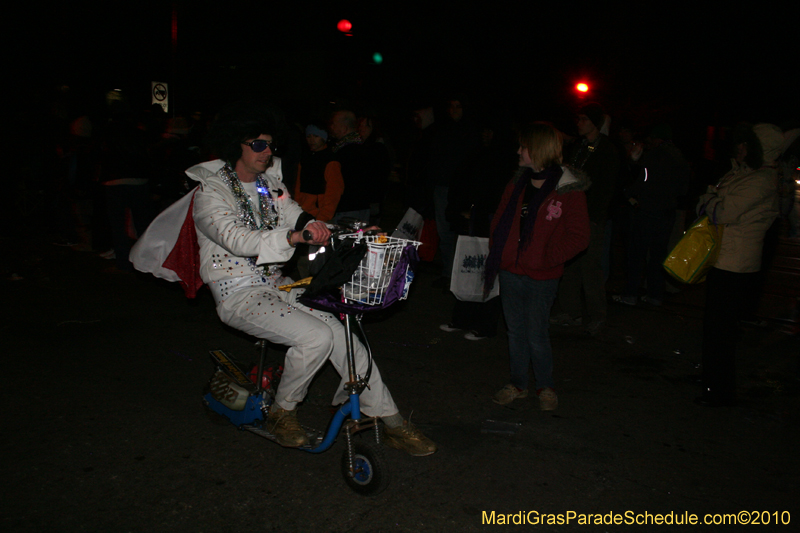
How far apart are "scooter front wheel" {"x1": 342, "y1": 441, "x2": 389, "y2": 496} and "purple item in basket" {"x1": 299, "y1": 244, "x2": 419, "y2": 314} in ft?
2.54

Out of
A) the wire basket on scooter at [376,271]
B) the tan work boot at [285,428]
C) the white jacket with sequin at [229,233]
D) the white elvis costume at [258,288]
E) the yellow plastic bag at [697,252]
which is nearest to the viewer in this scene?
the wire basket on scooter at [376,271]

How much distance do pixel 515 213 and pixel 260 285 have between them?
1.93m

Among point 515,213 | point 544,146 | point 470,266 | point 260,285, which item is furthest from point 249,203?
point 470,266

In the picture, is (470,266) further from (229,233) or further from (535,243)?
(229,233)

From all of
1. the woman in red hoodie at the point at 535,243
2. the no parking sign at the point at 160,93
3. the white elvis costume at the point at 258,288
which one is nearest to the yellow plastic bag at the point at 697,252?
the woman in red hoodie at the point at 535,243

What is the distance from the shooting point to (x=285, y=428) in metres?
3.62

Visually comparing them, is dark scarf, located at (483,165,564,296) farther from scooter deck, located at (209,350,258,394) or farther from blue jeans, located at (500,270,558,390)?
scooter deck, located at (209,350,258,394)

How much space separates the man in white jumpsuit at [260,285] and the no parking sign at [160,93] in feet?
47.0

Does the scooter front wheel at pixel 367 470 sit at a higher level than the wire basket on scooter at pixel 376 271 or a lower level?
lower

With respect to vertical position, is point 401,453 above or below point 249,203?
below

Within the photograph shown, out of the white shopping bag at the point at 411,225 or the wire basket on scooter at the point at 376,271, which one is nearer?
A: the wire basket on scooter at the point at 376,271

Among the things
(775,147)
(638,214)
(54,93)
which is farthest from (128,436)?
(54,93)

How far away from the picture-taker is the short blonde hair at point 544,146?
4.36 metres

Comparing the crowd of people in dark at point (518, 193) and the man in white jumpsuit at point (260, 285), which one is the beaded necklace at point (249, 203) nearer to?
the man in white jumpsuit at point (260, 285)
